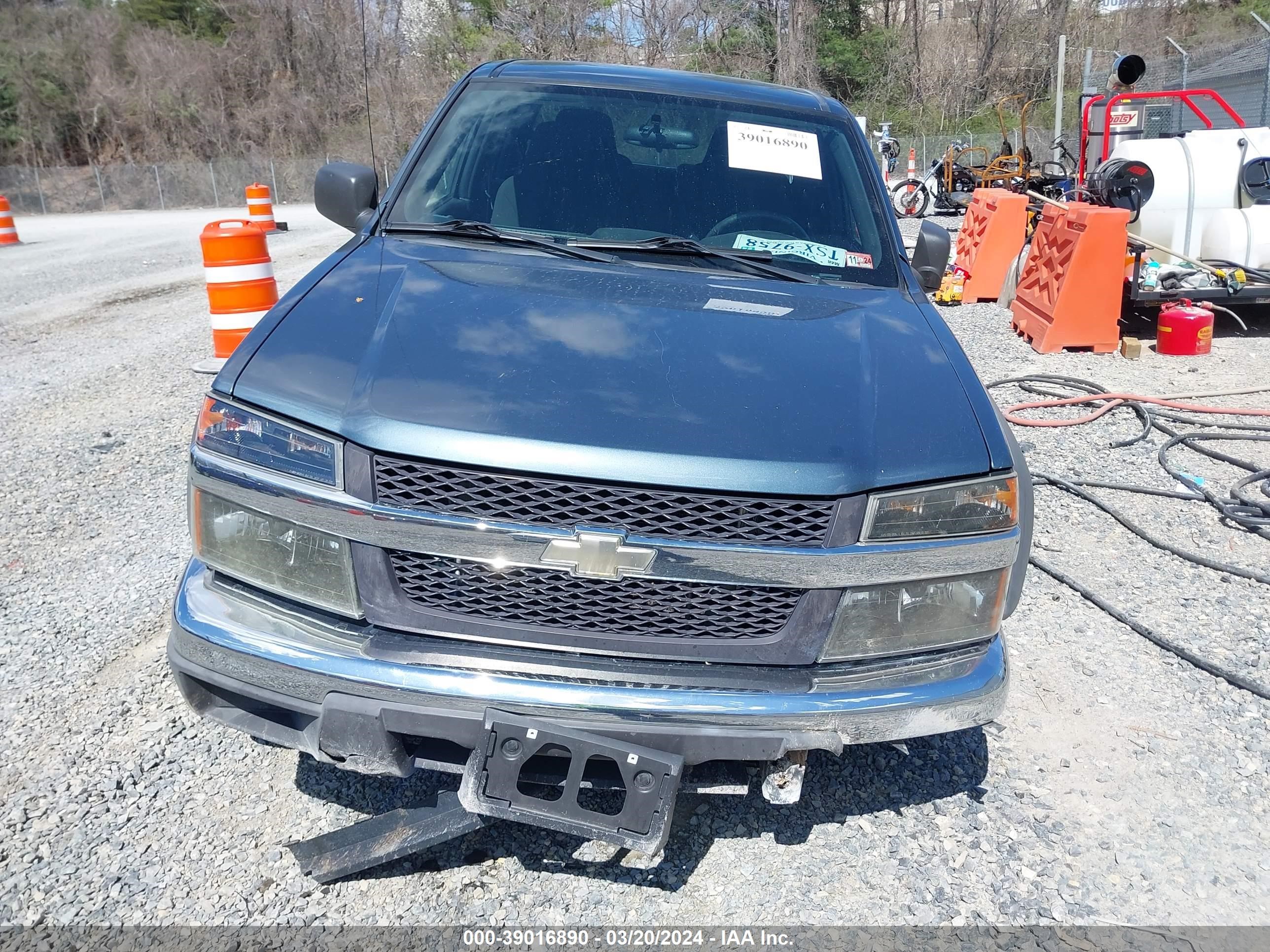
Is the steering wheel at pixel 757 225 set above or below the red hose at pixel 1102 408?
above

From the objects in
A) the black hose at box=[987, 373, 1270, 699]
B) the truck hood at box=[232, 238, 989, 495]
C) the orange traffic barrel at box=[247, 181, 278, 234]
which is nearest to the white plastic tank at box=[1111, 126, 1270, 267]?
the black hose at box=[987, 373, 1270, 699]

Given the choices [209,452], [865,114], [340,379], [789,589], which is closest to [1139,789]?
[789,589]

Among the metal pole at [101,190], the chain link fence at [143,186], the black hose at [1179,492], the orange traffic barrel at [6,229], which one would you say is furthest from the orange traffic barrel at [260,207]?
the metal pole at [101,190]

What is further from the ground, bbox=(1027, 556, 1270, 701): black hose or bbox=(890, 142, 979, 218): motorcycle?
bbox=(890, 142, 979, 218): motorcycle

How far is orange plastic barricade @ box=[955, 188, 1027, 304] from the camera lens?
10156 mm

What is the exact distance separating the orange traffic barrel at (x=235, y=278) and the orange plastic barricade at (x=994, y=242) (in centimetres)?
713

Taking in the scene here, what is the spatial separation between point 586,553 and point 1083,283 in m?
6.96

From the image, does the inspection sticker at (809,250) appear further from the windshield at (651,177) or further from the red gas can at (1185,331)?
the red gas can at (1185,331)

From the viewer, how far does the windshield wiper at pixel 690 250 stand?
3.19 m

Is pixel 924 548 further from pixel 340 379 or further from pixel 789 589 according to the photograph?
pixel 340 379

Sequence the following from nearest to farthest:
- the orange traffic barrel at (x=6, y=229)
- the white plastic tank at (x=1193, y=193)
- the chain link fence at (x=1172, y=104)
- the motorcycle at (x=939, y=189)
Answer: the white plastic tank at (x=1193, y=193) < the chain link fence at (x=1172, y=104) < the orange traffic barrel at (x=6, y=229) < the motorcycle at (x=939, y=189)

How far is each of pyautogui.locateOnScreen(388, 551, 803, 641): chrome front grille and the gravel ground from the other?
73cm

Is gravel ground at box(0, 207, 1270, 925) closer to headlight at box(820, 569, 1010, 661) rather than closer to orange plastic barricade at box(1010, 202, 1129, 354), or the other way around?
headlight at box(820, 569, 1010, 661)

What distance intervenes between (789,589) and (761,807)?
91 centimetres
